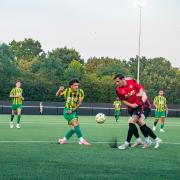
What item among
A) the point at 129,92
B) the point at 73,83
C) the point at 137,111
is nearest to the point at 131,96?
the point at 129,92

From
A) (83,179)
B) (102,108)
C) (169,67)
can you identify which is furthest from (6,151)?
(169,67)

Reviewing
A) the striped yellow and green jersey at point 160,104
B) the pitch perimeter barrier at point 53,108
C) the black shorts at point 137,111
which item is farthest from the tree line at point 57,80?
the black shorts at point 137,111

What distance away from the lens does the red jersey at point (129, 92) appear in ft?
41.7

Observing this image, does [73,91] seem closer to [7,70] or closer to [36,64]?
[7,70]

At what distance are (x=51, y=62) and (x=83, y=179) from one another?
207ft

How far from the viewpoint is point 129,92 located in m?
12.7

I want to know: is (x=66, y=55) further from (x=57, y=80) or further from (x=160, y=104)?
(x=160, y=104)

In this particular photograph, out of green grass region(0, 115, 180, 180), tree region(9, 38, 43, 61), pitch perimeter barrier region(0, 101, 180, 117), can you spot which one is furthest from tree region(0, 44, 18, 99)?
tree region(9, 38, 43, 61)

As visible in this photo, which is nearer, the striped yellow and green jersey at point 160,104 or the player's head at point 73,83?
the player's head at point 73,83

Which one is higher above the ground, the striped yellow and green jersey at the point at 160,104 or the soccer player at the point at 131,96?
the soccer player at the point at 131,96

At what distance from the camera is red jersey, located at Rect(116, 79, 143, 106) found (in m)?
12.7

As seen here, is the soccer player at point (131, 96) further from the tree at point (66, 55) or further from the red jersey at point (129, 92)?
the tree at point (66, 55)

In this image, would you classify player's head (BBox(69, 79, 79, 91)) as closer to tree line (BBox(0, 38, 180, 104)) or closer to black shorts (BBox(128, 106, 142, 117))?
black shorts (BBox(128, 106, 142, 117))

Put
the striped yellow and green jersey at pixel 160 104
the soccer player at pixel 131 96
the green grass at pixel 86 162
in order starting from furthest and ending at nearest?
the striped yellow and green jersey at pixel 160 104
the soccer player at pixel 131 96
the green grass at pixel 86 162
